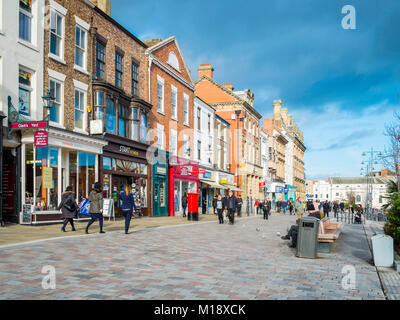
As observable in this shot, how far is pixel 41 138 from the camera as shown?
602 inches

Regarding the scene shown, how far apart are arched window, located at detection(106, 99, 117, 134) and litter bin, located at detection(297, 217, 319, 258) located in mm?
13802

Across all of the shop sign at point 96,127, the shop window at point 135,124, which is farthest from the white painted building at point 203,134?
the shop sign at point 96,127

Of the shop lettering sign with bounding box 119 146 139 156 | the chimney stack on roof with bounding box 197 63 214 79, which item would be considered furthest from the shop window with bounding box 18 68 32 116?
the chimney stack on roof with bounding box 197 63 214 79

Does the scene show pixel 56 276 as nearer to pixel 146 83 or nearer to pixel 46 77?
pixel 46 77

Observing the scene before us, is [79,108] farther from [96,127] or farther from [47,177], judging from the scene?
[47,177]

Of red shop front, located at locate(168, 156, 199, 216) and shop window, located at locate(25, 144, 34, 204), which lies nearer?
shop window, located at locate(25, 144, 34, 204)

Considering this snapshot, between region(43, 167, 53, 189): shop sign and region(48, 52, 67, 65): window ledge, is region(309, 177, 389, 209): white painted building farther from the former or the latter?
region(43, 167, 53, 189): shop sign

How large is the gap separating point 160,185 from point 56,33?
12.8 meters

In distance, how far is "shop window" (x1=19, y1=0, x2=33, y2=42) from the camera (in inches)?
645

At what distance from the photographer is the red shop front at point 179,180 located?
96.7 feet

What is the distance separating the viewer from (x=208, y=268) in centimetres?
847

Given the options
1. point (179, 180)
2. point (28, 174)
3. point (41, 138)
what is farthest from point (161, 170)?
point (41, 138)

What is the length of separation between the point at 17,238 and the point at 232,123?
38.1 meters
